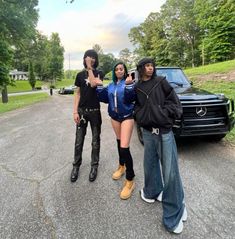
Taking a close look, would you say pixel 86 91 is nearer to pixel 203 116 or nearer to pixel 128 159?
pixel 128 159

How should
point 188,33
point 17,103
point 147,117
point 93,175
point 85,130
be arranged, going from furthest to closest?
point 188,33 → point 17,103 → point 85,130 → point 93,175 → point 147,117

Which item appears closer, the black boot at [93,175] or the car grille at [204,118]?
the black boot at [93,175]

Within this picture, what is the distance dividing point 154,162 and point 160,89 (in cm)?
89

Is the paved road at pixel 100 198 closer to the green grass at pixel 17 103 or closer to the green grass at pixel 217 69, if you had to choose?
the green grass at pixel 17 103

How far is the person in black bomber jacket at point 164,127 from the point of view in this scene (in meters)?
2.53

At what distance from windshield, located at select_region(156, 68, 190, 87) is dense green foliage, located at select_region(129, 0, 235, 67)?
30.3 meters

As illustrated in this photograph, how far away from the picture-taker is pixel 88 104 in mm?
3715

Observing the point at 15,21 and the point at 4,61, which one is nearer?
the point at 4,61

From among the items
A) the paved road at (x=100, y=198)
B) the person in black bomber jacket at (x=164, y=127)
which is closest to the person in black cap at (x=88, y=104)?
the paved road at (x=100, y=198)

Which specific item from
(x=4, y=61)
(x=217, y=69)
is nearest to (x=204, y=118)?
(x=217, y=69)

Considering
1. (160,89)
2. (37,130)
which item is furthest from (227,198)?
(37,130)

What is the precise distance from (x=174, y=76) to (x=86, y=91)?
334cm

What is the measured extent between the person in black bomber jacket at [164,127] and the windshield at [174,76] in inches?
136

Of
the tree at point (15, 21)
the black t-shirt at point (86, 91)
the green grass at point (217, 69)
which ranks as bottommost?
the black t-shirt at point (86, 91)
